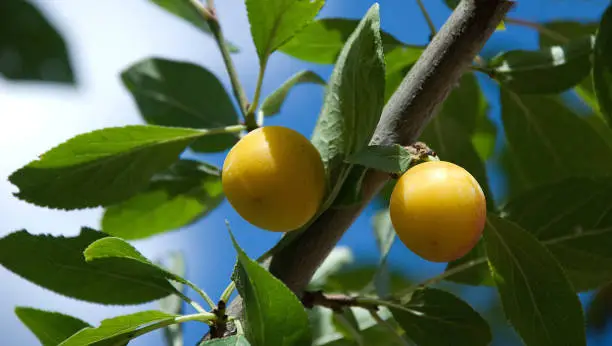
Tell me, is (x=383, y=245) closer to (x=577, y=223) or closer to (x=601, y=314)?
(x=577, y=223)

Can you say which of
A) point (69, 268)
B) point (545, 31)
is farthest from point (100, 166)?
point (545, 31)

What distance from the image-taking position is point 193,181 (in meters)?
1.04

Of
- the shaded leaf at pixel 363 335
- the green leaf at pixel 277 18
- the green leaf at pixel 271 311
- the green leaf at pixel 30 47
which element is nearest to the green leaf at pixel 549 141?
the shaded leaf at pixel 363 335

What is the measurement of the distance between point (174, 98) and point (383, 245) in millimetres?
422

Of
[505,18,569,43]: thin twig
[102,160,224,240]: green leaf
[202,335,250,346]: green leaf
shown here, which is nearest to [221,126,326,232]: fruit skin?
[202,335,250,346]: green leaf

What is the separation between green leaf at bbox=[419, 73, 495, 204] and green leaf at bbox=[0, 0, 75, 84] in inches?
31.7

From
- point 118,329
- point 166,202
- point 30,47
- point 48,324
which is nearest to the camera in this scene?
point 30,47

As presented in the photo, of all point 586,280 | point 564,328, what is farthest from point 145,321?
point 586,280

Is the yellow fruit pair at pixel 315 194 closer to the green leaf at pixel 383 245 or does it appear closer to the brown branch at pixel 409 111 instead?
the brown branch at pixel 409 111

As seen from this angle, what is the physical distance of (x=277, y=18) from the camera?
763 mm

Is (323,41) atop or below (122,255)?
atop

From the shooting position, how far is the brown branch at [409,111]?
727mm

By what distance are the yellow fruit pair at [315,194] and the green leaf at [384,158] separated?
0.05 feet

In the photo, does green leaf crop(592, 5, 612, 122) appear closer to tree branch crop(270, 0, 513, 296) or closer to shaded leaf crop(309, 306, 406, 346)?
→ tree branch crop(270, 0, 513, 296)
